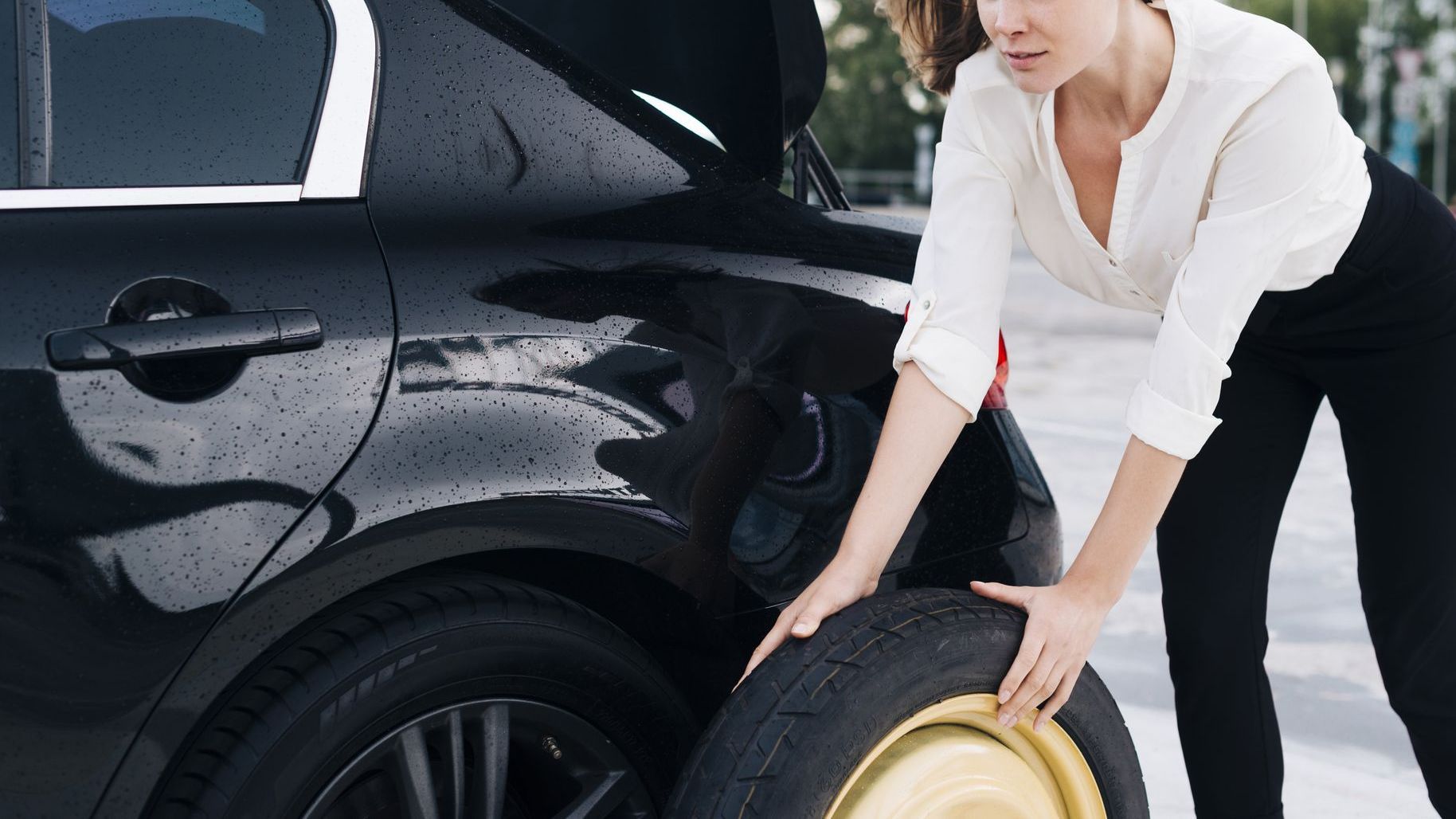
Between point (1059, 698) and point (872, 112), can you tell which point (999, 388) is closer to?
point (1059, 698)

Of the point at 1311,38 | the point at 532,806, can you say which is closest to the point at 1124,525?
the point at 532,806

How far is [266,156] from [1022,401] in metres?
6.24

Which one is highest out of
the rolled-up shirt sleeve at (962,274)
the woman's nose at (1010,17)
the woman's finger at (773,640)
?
the woman's nose at (1010,17)

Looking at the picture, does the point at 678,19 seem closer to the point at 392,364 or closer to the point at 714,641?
the point at 392,364

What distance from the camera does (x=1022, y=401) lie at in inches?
293

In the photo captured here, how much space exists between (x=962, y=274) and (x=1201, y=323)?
0.31 m

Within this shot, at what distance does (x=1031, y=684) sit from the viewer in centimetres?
172

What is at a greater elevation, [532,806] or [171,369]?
[171,369]

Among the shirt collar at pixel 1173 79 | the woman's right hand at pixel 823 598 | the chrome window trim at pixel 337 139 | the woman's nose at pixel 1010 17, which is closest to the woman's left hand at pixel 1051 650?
the woman's right hand at pixel 823 598

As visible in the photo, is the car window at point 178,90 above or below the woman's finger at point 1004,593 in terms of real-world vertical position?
above

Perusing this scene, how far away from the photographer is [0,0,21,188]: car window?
142cm

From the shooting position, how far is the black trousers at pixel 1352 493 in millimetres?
1872

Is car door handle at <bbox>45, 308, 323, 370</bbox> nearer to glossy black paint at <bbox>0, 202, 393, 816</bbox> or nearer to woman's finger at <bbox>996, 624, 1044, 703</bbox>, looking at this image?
glossy black paint at <bbox>0, 202, 393, 816</bbox>

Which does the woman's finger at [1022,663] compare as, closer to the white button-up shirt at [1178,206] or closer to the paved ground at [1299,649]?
the white button-up shirt at [1178,206]
